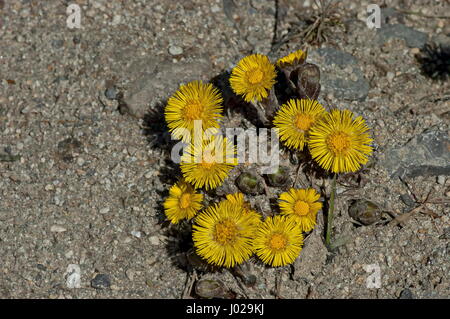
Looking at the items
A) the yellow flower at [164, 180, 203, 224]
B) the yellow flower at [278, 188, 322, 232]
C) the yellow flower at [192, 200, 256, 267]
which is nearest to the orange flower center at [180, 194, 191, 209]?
the yellow flower at [164, 180, 203, 224]

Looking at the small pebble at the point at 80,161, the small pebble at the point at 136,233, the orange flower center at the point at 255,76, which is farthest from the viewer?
the small pebble at the point at 80,161

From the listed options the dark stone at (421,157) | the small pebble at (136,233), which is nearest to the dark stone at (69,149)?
the small pebble at (136,233)

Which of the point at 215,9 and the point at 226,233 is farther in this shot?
the point at 215,9

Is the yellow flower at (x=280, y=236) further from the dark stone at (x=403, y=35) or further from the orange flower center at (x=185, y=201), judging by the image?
the dark stone at (x=403, y=35)

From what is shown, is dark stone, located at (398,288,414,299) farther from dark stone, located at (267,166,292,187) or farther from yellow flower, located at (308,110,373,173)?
dark stone, located at (267,166,292,187)

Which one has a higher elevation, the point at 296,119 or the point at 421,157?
the point at 296,119

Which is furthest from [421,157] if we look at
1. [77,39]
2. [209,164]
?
[77,39]

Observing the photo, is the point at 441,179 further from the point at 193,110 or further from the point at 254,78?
the point at 193,110
